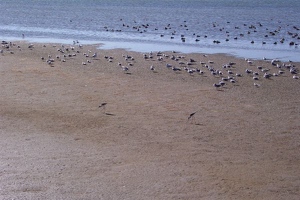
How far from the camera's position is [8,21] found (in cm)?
5584

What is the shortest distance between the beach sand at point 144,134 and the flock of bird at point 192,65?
27cm

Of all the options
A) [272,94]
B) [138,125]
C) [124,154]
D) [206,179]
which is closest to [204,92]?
[272,94]

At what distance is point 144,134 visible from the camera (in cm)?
1520

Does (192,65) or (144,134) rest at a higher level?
(192,65)

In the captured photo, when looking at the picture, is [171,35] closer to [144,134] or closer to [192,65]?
[192,65]

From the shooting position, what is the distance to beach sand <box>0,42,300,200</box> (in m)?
11.4

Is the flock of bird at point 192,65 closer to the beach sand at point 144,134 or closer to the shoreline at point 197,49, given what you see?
the beach sand at point 144,134

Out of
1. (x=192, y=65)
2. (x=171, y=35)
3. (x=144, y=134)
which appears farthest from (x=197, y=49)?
(x=144, y=134)

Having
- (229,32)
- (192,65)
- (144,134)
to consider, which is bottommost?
(144,134)

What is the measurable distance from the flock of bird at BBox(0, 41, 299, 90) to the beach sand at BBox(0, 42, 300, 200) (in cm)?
27

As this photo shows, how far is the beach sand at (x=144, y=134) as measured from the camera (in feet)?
37.3

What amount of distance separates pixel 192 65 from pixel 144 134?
11.1 metres

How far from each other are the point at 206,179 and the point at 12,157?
173 inches

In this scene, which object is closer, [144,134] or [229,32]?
A: [144,134]
